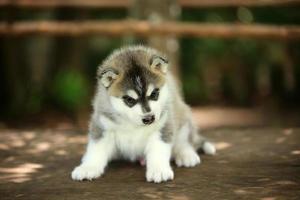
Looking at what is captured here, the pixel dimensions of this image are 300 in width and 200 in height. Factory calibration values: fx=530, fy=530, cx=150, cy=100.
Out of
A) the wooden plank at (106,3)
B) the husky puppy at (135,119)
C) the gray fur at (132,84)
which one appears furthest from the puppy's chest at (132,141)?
the wooden plank at (106,3)

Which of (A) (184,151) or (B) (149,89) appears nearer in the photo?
(B) (149,89)

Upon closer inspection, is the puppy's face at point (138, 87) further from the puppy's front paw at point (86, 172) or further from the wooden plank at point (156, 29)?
the wooden plank at point (156, 29)

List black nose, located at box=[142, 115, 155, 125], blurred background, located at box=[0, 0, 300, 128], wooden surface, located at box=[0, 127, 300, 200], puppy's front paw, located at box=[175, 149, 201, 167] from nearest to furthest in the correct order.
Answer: wooden surface, located at box=[0, 127, 300, 200] → black nose, located at box=[142, 115, 155, 125] → puppy's front paw, located at box=[175, 149, 201, 167] → blurred background, located at box=[0, 0, 300, 128]

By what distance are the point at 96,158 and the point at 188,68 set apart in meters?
8.22

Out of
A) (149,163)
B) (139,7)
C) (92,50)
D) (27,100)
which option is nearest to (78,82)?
(27,100)

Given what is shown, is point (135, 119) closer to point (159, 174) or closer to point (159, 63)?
point (159, 174)

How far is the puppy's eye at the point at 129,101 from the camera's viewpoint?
164 inches

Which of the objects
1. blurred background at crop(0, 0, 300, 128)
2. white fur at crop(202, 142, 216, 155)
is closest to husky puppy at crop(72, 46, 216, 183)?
white fur at crop(202, 142, 216, 155)

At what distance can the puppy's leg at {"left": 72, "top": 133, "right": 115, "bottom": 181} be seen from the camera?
14.0 ft

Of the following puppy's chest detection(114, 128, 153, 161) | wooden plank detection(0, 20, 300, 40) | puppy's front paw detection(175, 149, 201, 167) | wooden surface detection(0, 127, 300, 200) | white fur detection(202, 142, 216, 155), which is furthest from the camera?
wooden plank detection(0, 20, 300, 40)

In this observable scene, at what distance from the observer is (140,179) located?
13.9 ft

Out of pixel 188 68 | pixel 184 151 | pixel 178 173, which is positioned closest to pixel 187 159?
pixel 184 151

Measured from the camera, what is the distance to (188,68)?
12.4 meters

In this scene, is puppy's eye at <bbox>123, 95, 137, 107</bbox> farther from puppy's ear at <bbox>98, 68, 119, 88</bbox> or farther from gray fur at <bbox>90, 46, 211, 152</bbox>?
puppy's ear at <bbox>98, 68, 119, 88</bbox>
